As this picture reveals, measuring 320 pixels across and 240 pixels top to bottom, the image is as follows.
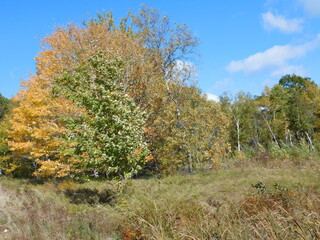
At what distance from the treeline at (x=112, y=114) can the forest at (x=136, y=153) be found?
0.08 meters

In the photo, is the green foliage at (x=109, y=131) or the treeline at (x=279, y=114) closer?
the green foliage at (x=109, y=131)

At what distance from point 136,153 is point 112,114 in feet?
6.07

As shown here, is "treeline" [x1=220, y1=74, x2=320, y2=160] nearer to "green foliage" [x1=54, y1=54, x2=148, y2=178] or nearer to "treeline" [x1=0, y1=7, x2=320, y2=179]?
"treeline" [x1=0, y1=7, x2=320, y2=179]

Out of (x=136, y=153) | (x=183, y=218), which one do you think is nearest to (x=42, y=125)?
(x=136, y=153)

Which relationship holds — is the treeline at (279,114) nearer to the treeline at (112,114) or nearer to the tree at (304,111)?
the tree at (304,111)

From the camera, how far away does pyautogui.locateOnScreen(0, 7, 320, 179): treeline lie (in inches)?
350

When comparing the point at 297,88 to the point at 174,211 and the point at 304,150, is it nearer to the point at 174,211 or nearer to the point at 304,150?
the point at 304,150

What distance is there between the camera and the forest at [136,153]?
209 inches

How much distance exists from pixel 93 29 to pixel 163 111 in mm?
8459

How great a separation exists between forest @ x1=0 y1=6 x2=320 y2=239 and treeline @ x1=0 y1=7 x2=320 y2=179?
0.25ft

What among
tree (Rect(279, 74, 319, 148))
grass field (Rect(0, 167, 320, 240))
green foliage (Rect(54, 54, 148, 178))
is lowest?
grass field (Rect(0, 167, 320, 240))

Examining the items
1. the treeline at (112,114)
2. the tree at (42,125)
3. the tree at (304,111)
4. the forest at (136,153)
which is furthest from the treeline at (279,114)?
the tree at (42,125)

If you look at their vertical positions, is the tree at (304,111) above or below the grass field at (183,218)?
above

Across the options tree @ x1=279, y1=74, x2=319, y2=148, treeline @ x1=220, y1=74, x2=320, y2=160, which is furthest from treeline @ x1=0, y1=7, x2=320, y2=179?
tree @ x1=279, y1=74, x2=319, y2=148
